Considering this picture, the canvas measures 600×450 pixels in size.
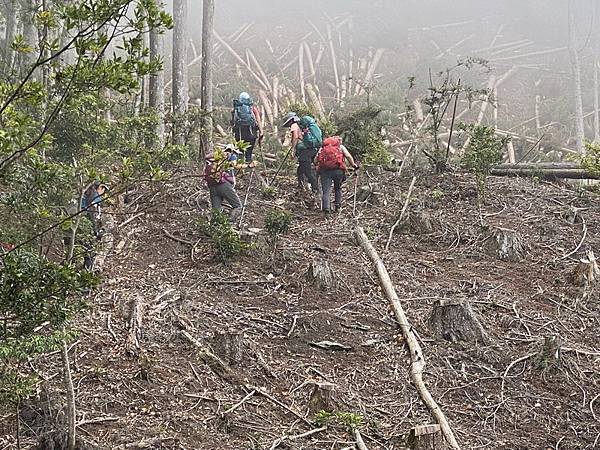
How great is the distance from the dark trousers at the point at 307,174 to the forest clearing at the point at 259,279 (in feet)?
0.17

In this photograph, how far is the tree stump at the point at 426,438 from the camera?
16.0 ft

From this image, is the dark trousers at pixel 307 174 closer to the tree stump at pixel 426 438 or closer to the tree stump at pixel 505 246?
the tree stump at pixel 505 246

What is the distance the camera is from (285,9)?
130 feet

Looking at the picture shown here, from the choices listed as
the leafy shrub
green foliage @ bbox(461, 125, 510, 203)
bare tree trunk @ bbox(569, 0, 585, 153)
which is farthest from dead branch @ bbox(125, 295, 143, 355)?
bare tree trunk @ bbox(569, 0, 585, 153)

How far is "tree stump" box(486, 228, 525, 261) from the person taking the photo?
30.8 ft

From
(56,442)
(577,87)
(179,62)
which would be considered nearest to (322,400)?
(56,442)

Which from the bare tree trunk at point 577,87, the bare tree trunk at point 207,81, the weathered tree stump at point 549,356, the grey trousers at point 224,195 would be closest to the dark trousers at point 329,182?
the grey trousers at point 224,195

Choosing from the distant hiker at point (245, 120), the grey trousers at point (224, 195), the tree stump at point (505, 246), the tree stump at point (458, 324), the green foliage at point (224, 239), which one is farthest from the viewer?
the distant hiker at point (245, 120)

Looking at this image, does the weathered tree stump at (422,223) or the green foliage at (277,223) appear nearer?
the green foliage at (277,223)

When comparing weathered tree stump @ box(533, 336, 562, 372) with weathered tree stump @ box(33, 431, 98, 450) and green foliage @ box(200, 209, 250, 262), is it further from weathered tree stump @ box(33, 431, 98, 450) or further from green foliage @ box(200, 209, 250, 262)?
weathered tree stump @ box(33, 431, 98, 450)

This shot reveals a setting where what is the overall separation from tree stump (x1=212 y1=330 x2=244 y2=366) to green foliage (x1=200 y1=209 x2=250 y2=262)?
2.22 meters

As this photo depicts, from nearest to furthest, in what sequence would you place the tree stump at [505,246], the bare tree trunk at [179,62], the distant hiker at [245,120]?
1. the tree stump at [505,246]
2. the distant hiker at [245,120]
3. the bare tree trunk at [179,62]

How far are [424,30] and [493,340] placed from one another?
31778mm

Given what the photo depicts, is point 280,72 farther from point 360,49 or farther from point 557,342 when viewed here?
point 557,342
